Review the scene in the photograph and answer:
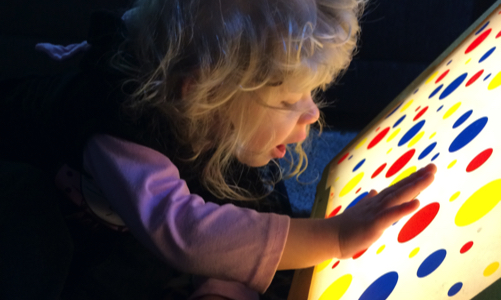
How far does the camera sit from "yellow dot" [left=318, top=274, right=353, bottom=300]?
1.14ft

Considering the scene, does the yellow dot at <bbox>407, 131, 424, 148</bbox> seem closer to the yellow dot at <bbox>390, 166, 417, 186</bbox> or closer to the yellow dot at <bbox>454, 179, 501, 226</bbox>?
the yellow dot at <bbox>390, 166, 417, 186</bbox>

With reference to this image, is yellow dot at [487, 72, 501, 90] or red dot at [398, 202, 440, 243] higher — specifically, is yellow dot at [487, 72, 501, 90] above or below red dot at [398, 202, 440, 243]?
above

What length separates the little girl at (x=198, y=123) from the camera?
0.40 m

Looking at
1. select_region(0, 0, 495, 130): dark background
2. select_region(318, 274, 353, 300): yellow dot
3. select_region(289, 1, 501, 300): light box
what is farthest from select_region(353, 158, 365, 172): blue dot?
select_region(0, 0, 495, 130): dark background

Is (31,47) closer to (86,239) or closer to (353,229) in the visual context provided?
(86,239)

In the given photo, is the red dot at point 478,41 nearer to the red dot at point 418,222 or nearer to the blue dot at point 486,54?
the blue dot at point 486,54

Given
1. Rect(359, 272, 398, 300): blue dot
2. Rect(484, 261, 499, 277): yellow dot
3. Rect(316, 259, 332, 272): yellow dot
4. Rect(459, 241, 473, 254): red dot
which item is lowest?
Rect(316, 259, 332, 272): yellow dot

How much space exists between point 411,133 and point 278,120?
17 centimetres

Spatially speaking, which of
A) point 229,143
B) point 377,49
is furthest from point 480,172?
point 377,49

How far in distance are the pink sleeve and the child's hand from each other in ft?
0.21

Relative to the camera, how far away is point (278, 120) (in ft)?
1.64

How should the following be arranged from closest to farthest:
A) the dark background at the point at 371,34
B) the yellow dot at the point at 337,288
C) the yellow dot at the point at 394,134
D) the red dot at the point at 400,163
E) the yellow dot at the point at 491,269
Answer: the yellow dot at the point at 491,269
the yellow dot at the point at 337,288
the red dot at the point at 400,163
the yellow dot at the point at 394,134
the dark background at the point at 371,34

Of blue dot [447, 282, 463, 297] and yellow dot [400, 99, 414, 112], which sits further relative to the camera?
yellow dot [400, 99, 414, 112]

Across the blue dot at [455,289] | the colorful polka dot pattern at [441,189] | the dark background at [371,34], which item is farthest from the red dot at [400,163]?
the dark background at [371,34]
